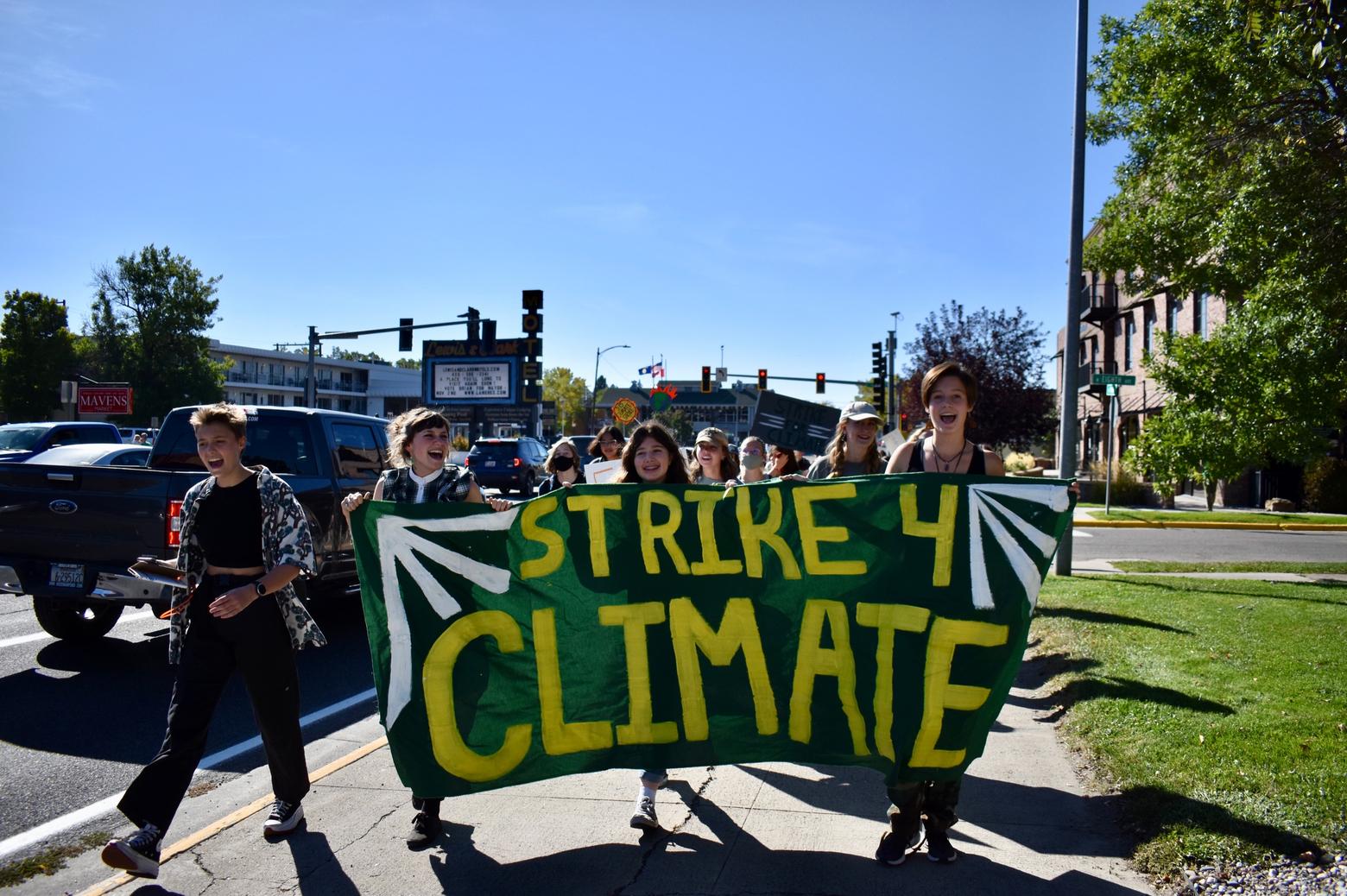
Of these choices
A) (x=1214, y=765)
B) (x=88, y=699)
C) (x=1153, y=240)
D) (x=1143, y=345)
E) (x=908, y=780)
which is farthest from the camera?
(x=1143, y=345)

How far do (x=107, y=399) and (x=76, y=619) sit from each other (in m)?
37.8

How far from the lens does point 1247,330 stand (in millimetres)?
11773

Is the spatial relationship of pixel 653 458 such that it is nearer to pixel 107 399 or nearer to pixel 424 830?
pixel 424 830

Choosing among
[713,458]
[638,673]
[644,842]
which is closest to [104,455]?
[713,458]

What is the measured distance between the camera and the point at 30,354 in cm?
5303

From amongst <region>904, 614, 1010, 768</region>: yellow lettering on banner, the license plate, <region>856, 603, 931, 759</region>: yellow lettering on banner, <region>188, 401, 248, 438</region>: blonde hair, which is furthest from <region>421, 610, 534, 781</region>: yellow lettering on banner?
the license plate

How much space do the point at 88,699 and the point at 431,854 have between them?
396cm

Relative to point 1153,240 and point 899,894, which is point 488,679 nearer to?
point 899,894

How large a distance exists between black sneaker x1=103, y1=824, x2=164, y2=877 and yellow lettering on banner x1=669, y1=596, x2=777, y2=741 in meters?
2.13

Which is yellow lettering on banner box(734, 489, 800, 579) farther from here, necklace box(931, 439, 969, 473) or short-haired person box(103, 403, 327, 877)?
short-haired person box(103, 403, 327, 877)

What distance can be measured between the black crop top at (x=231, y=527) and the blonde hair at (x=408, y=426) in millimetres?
743

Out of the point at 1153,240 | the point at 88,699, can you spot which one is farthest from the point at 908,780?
the point at 1153,240

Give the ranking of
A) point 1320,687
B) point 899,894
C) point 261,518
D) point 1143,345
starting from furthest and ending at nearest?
point 1143,345, point 1320,687, point 261,518, point 899,894

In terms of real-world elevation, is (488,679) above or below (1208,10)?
below
